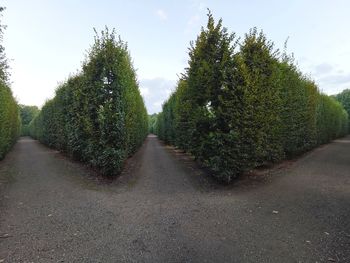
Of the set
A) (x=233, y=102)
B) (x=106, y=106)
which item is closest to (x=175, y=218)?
(x=233, y=102)

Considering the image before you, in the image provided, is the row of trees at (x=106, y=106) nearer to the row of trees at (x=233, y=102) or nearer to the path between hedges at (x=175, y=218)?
the path between hedges at (x=175, y=218)

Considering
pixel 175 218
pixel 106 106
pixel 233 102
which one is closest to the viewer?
pixel 175 218

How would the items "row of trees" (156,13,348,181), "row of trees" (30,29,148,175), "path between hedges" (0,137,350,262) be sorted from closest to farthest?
"path between hedges" (0,137,350,262) → "row of trees" (156,13,348,181) → "row of trees" (30,29,148,175)

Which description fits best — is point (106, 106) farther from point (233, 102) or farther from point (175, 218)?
point (175, 218)

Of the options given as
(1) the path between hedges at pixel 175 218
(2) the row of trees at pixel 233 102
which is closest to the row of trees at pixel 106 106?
(1) the path between hedges at pixel 175 218

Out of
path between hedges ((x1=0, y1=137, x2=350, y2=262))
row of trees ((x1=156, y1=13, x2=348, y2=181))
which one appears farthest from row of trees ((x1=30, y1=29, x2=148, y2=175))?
row of trees ((x1=156, y1=13, x2=348, y2=181))

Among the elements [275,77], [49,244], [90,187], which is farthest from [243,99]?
[49,244]

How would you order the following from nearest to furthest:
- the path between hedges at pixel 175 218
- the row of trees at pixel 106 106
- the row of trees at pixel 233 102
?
Answer: the path between hedges at pixel 175 218 → the row of trees at pixel 233 102 → the row of trees at pixel 106 106

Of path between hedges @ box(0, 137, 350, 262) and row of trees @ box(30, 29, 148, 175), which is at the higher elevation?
row of trees @ box(30, 29, 148, 175)

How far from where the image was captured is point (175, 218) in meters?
6.85

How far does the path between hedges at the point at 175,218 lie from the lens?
16.2 feet

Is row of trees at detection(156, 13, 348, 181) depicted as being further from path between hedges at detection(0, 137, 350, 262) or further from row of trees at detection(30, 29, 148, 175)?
row of trees at detection(30, 29, 148, 175)

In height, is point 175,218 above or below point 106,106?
below

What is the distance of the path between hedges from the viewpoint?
16.2 feet
